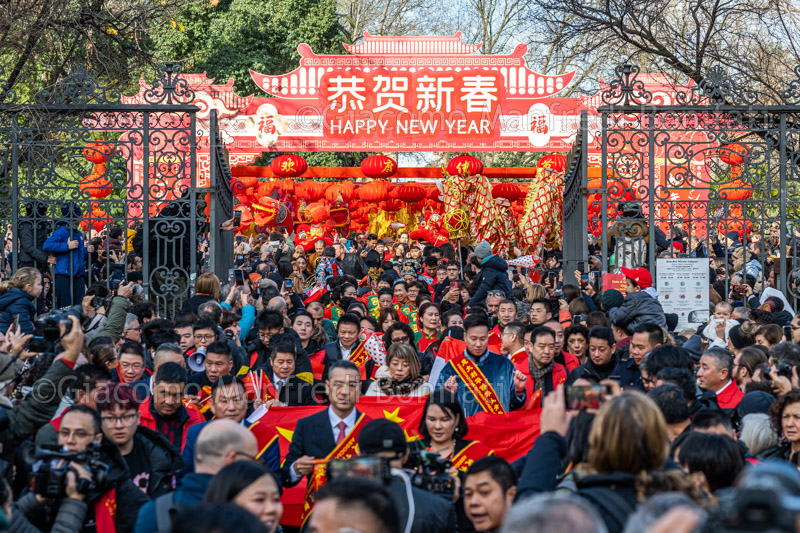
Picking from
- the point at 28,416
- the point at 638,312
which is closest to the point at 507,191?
the point at 638,312

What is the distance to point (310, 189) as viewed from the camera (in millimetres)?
27250

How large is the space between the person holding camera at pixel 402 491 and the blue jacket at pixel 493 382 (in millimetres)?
Answer: 2583

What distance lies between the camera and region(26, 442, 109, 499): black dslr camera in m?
4.07

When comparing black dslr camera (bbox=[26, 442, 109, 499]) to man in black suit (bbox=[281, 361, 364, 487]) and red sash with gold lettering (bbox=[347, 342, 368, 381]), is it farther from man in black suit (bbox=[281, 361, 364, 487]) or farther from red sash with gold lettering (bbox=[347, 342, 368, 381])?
red sash with gold lettering (bbox=[347, 342, 368, 381])

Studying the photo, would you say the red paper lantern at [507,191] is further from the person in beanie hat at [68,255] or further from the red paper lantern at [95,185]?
the person in beanie hat at [68,255]

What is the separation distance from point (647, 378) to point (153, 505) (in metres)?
3.24

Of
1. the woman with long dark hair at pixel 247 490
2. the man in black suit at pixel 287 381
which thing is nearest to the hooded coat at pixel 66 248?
the man in black suit at pixel 287 381

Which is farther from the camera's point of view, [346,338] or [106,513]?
[346,338]

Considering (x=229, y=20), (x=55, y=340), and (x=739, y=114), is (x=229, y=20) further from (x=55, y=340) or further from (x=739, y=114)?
(x=55, y=340)

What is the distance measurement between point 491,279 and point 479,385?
14.6 ft

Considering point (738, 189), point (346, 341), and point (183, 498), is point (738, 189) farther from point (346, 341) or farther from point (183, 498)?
point (183, 498)

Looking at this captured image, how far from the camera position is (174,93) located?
479 inches

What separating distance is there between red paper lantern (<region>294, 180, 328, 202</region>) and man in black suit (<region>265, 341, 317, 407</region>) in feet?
65.9

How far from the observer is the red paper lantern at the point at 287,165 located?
2452cm
